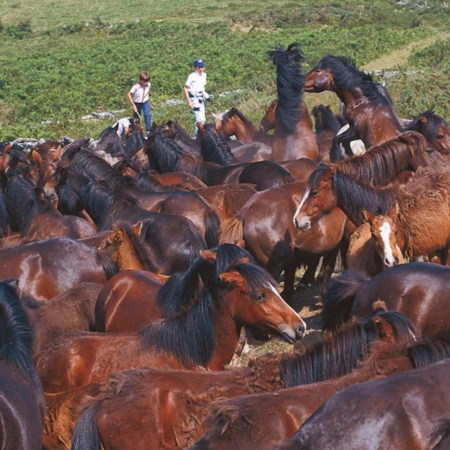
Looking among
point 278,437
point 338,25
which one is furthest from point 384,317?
point 338,25

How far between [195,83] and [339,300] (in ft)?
33.7

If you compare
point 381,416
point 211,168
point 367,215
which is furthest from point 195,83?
point 381,416

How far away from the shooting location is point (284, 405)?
3.52 meters

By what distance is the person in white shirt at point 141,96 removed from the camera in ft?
54.3

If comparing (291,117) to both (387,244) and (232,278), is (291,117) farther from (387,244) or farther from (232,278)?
(232,278)

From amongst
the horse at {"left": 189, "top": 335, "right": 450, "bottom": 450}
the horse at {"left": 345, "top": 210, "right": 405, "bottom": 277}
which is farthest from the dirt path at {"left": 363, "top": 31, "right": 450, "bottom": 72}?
the horse at {"left": 189, "top": 335, "right": 450, "bottom": 450}

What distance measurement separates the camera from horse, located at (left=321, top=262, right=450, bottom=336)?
553 cm

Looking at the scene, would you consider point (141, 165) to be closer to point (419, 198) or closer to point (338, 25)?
point (419, 198)

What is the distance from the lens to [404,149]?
27.1 ft

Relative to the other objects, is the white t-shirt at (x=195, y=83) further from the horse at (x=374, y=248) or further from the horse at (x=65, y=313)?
the horse at (x=65, y=313)

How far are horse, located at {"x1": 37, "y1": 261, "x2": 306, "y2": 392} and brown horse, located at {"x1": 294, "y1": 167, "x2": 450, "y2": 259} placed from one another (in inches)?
102

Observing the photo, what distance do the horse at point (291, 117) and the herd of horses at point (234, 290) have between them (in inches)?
1.1

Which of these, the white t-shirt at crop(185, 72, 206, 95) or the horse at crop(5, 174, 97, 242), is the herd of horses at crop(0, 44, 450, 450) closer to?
the horse at crop(5, 174, 97, 242)

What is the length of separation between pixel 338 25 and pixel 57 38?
1391 cm
